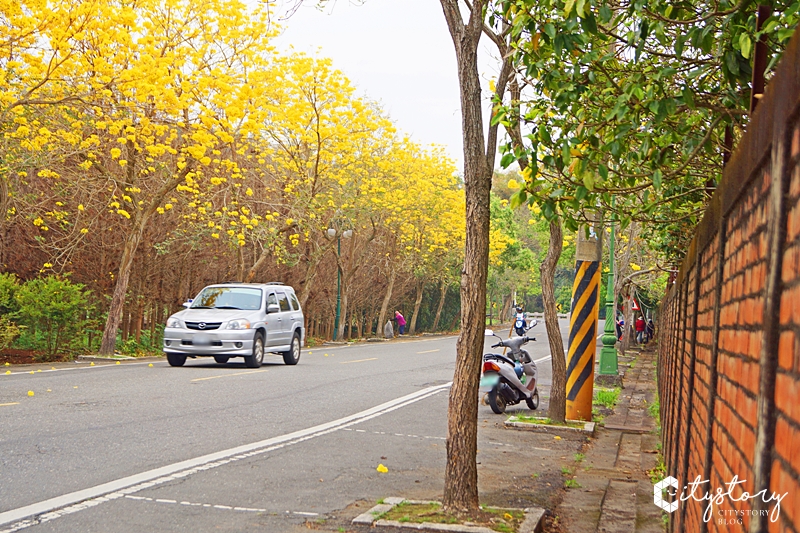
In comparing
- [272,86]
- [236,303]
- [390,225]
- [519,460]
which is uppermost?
[272,86]

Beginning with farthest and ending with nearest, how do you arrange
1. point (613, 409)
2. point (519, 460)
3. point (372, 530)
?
point (613, 409), point (519, 460), point (372, 530)

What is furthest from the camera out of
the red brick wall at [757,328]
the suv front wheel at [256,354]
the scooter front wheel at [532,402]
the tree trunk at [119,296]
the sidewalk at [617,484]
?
the tree trunk at [119,296]

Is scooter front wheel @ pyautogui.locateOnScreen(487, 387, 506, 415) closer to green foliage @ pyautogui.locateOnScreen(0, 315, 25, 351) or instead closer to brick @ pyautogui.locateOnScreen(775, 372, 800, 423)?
green foliage @ pyautogui.locateOnScreen(0, 315, 25, 351)

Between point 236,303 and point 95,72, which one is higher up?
point 95,72

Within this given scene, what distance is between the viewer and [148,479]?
25.0 feet

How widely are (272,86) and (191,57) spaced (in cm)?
642

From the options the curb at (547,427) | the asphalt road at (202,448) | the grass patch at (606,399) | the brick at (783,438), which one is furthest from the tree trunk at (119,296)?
the brick at (783,438)

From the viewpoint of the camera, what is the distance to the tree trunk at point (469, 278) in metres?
6.76

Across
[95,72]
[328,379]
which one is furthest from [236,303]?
[95,72]

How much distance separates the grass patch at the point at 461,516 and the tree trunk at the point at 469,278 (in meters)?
0.13

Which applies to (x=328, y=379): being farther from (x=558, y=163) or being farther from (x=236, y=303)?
(x=558, y=163)

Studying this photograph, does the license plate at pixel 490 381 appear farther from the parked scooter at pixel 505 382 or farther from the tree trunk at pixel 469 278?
the tree trunk at pixel 469 278

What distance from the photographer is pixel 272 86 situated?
95.3ft

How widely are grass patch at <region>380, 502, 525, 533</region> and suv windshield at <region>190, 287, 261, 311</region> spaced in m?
14.7
